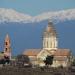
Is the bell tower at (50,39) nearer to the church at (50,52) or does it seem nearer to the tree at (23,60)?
the church at (50,52)

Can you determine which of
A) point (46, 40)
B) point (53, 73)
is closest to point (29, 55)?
point (46, 40)

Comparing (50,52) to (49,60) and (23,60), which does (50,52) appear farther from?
(23,60)

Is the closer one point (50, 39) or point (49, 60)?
point (49, 60)

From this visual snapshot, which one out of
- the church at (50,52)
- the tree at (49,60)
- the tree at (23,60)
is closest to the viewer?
the tree at (23,60)

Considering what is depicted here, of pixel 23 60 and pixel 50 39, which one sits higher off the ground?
pixel 50 39

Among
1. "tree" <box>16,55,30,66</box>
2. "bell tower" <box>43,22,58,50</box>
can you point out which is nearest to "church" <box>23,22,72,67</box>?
"bell tower" <box>43,22,58,50</box>

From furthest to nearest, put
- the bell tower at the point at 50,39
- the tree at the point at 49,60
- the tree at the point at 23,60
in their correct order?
the bell tower at the point at 50,39, the tree at the point at 49,60, the tree at the point at 23,60

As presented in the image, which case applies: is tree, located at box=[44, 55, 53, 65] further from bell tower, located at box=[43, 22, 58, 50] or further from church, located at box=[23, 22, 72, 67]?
bell tower, located at box=[43, 22, 58, 50]

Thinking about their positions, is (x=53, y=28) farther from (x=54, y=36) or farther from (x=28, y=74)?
(x=28, y=74)

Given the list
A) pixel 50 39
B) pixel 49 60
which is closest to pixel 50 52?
pixel 50 39

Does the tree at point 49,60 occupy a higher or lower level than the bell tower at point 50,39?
lower

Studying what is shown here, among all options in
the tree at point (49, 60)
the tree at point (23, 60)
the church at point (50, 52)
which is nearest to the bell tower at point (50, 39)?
the church at point (50, 52)

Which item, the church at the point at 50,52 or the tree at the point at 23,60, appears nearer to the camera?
the tree at the point at 23,60

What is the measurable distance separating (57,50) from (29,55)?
4913 millimetres
